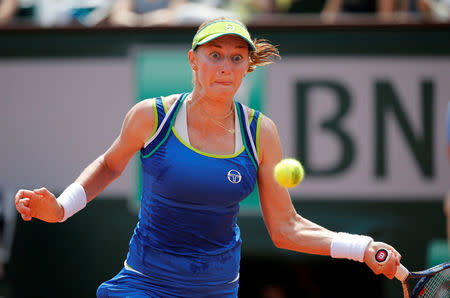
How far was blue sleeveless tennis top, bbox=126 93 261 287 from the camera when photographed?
2.92 m

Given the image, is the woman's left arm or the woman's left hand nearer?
the woman's left hand

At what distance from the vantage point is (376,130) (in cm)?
647

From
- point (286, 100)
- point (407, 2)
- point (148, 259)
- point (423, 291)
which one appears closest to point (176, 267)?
point (148, 259)

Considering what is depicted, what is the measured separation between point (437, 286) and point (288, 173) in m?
0.95

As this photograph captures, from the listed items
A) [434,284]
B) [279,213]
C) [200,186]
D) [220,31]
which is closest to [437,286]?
[434,284]

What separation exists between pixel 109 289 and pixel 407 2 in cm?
502

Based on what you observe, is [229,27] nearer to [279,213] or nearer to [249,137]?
[249,137]

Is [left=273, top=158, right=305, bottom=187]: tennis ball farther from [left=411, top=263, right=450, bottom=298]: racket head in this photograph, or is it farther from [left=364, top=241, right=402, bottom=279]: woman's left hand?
[left=411, top=263, right=450, bottom=298]: racket head

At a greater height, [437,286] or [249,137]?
[249,137]

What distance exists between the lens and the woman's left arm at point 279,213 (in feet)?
10.1

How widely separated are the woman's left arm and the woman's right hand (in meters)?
0.90

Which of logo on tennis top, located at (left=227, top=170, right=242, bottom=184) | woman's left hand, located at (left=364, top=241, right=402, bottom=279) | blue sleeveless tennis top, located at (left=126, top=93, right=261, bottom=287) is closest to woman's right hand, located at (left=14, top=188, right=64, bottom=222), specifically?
blue sleeveless tennis top, located at (left=126, top=93, right=261, bottom=287)

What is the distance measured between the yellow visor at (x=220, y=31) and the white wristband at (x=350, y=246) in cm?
90

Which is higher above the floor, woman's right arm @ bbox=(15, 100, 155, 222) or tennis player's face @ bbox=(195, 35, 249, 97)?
tennis player's face @ bbox=(195, 35, 249, 97)
